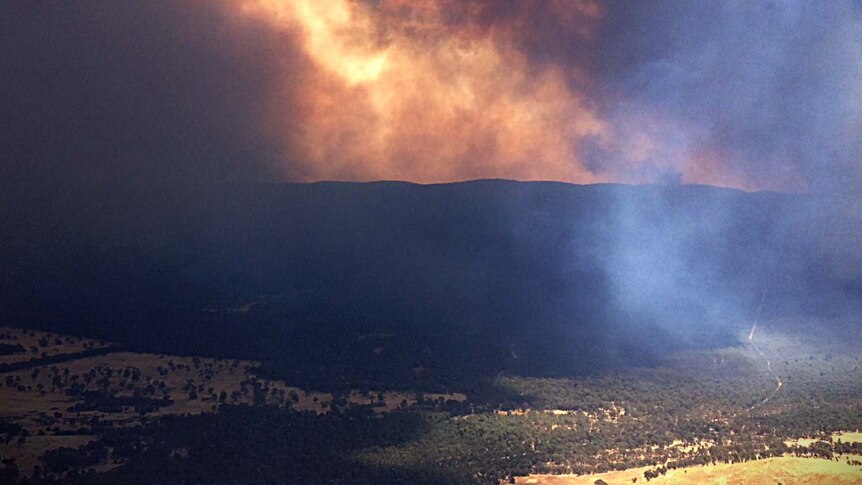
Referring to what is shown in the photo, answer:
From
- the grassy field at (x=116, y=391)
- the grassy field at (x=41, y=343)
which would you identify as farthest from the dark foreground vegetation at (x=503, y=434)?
the grassy field at (x=41, y=343)

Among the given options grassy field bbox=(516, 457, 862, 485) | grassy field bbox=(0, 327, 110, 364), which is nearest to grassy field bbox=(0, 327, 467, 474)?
grassy field bbox=(0, 327, 110, 364)

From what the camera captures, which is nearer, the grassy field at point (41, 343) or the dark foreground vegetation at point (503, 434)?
the dark foreground vegetation at point (503, 434)

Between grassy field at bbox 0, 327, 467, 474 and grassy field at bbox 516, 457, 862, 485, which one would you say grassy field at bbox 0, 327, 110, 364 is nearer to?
grassy field at bbox 0, 327, 467, 474

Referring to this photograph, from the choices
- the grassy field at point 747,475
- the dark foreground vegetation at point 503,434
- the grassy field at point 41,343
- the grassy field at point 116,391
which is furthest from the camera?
the grassy field at point 41,343

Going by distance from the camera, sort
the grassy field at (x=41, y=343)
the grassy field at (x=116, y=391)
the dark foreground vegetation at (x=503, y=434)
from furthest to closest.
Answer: the grassy field at (x=41, y=343), the grassy field at (x=116, y=391), the dark foreground vegetation at (x=503, y=434)

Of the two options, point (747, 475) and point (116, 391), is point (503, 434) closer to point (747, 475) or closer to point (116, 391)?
point (747, 475)

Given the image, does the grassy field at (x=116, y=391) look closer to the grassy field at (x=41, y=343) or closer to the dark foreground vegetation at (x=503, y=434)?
the grassy field at (x=41, y=343)

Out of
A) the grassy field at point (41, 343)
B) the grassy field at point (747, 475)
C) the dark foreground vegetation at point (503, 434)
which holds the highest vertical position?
the grassy field at point (41, 343)

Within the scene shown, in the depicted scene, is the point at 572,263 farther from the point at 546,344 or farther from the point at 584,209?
the point at 546,344
